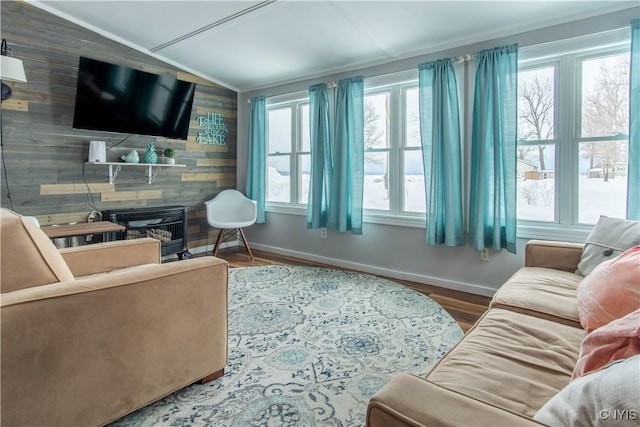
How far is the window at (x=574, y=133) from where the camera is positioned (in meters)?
2.66

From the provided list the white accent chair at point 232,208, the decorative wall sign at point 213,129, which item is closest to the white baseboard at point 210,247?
the white accent chair at point 232,208

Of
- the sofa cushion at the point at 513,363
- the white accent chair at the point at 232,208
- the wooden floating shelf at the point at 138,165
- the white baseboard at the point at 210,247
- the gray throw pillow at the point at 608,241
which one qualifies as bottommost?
the white baseboard at the point at 210,247

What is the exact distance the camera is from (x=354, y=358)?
6.73 feet

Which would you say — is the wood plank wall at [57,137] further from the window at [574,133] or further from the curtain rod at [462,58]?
the window at [574,133]

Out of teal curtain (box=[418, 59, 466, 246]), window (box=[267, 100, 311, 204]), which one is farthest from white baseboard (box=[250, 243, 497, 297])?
window (box=[267, 100, 311, 204])

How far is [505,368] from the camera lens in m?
1.12

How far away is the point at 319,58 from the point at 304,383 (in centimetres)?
330

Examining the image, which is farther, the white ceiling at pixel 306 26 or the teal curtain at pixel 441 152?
the teal curtain at pixel 441 152

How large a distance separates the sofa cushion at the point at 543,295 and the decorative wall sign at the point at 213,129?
411cm

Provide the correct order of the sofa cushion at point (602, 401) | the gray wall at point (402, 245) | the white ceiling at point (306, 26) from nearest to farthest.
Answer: the sofa cushion at point (602, 401) < the white ceiling at point (306, 26) < the gray wall at point (402, 245)

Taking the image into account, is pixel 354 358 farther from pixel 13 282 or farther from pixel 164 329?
pixel 13 282

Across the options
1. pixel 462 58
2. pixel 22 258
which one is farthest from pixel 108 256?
pixel 462 58

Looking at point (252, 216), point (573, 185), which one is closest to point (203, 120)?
point (252, 216)

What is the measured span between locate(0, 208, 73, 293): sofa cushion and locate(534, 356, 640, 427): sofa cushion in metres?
1.61
